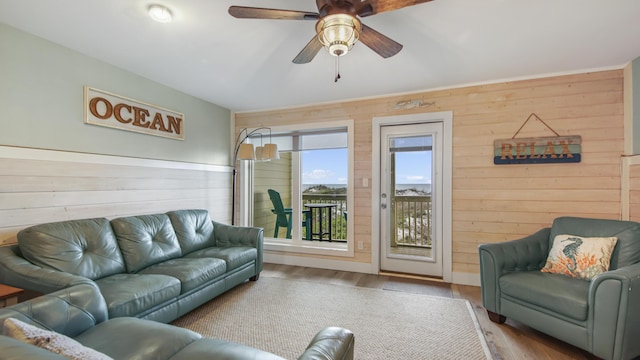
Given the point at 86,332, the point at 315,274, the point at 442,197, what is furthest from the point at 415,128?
Answer: the point at 86,332

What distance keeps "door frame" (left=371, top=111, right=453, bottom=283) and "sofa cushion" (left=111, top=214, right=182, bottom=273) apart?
92.9 inches

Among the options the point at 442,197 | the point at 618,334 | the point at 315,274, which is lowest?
the point at 315,274

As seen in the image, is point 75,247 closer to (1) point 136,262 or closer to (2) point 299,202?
(1) point 136,262

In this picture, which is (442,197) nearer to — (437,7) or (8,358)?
(437,7)

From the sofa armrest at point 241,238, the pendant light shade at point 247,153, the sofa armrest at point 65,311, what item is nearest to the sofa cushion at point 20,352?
the sofa armrest at point 65,311

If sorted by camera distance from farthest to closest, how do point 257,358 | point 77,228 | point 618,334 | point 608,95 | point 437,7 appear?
point 608,95, point 77,228, point 437,7, point 618,334, point 257,358

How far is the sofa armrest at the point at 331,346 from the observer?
1013 millimetres

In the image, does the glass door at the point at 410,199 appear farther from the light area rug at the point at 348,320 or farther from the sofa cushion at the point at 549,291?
the sofa cushion at the point at 549,291

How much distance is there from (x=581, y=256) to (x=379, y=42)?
7.59 ft

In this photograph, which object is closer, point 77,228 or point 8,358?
point 8,358

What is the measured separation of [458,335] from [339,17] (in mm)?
2443

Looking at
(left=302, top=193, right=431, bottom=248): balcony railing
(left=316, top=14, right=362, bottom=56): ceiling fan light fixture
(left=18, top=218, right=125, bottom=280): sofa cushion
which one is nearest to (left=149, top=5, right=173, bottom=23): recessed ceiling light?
(left=316, top=14, right=362, bottom=56): ceiling fan light fixture

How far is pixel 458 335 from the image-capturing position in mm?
2254

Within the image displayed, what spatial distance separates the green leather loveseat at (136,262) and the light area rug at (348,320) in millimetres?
258
